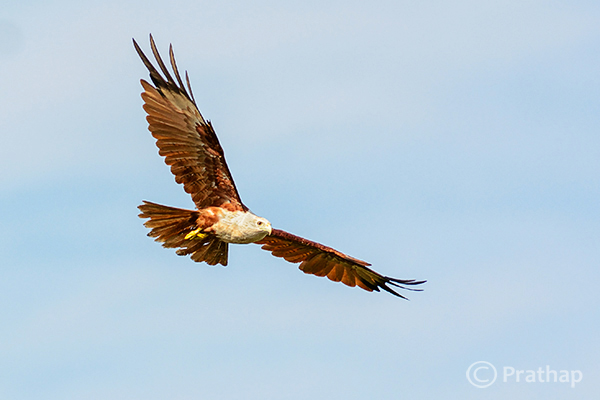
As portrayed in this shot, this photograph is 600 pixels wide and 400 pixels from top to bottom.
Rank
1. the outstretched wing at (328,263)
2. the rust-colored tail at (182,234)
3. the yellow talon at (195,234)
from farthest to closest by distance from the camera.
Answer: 1. the outstretched wing at (328,263)
2. the yellow talon at (195,234)
3. the rust-colored tail at (182,234)

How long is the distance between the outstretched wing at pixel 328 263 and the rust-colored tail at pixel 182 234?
1.35 meters

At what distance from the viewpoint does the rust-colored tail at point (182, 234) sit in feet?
46.4

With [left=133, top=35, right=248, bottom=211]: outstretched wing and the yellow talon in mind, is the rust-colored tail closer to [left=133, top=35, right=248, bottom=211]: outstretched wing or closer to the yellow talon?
the yellow talon

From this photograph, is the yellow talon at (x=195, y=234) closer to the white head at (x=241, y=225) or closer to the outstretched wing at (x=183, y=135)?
the white head at (x=241, y=225)

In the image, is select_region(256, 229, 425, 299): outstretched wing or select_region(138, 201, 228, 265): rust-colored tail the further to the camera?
select_region(256, 229, 425, 299): outstretched wing

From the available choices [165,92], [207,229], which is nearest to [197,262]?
[207,229]

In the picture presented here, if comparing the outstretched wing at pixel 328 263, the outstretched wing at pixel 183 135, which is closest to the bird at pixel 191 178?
the outstretched wing at pixel 183 135

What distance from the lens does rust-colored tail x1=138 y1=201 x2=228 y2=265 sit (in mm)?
14133

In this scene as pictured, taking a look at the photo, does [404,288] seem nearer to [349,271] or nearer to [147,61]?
[349,271]

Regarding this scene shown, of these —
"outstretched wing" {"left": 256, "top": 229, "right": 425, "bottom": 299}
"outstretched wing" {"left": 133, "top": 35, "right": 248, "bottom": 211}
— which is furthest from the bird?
"outstretched wing" {"left": 256, "top": 229, "right": 425, "bottom": 299}

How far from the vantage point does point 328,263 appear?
57.3 feet

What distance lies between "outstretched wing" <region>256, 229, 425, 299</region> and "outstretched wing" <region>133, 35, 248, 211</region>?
2196 mm

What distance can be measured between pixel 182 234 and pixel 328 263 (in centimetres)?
378

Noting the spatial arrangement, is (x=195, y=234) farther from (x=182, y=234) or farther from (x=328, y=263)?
(x=328, y=263)
